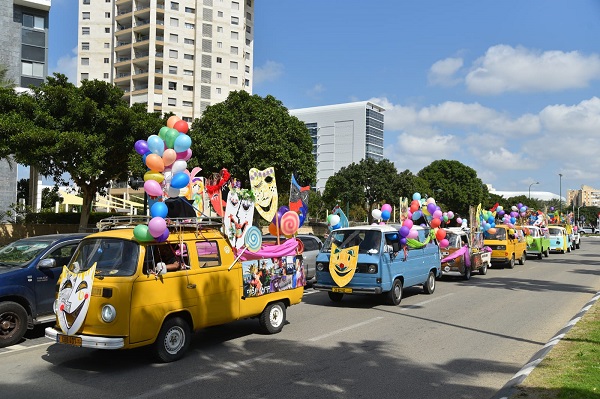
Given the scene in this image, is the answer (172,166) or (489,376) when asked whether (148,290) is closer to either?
(172,166)

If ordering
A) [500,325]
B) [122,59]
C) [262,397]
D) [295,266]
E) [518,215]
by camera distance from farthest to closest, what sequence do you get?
1. [122,59]
2. [518,215]
3. [500,325]
4. [295,266]
5. [262,397]

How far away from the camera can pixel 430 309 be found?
12914 mm

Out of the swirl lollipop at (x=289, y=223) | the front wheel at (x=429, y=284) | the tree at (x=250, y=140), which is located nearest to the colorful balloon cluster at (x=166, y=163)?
the swirl lollipop at (x=289, y=223)

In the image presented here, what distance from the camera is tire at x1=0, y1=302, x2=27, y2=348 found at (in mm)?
8648

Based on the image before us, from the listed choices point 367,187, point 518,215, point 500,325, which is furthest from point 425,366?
point 367,187

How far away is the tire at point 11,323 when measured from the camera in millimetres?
8648

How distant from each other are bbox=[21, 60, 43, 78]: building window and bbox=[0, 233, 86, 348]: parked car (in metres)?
29.8

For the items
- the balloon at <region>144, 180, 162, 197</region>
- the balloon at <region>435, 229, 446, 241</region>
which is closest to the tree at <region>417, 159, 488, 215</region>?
the balloon at <region>435, 229, 446, 241</region>

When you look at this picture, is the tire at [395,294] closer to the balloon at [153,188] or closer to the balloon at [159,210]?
the balloon at [153,188]

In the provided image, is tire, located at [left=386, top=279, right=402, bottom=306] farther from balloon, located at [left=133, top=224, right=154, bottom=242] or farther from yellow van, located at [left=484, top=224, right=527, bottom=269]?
yellow van, located at [left=484, top=224, right=527, bottom=269]

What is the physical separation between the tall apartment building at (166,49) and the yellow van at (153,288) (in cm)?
6382

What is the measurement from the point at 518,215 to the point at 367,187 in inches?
964

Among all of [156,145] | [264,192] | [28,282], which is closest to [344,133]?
[264,192]

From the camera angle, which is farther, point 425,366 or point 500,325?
point 500,325
